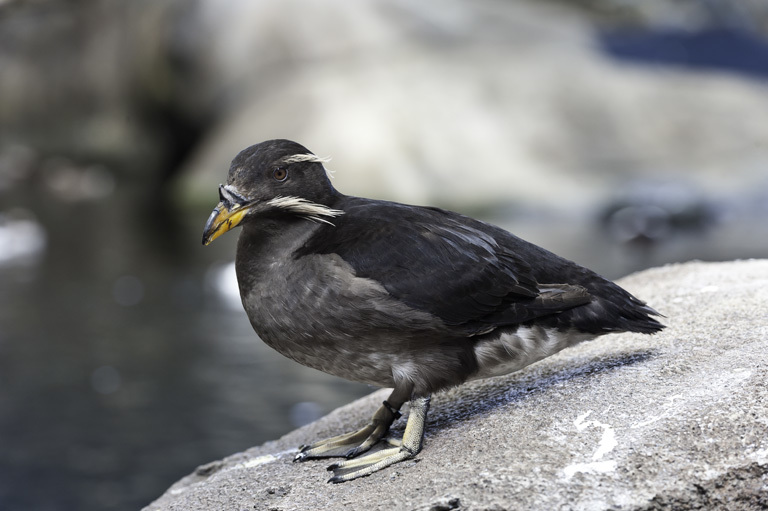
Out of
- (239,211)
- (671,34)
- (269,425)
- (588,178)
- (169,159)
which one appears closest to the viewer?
(239,211)

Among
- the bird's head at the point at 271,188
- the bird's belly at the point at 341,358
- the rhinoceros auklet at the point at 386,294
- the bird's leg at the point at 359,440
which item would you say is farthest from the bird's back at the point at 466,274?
the bird's leg at the point at 359,440

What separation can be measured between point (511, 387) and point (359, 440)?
1.84ft

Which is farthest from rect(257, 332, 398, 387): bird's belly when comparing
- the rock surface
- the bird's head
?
the bird's head

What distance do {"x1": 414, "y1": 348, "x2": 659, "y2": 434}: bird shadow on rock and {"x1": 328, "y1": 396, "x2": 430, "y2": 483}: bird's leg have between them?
167 millimetres

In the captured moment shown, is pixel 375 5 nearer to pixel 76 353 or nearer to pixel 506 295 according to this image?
pixel 76 353

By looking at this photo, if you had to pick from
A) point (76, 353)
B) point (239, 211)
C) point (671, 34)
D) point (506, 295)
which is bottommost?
point (506, 295)

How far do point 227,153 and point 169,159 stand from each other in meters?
5.08

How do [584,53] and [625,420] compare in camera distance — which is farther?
[584,53]

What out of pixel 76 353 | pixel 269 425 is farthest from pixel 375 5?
A: pixel 269 425

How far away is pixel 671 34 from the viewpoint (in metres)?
19.3

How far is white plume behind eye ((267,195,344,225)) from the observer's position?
284 centimetres

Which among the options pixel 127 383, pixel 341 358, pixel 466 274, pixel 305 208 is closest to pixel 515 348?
pixel 466 274

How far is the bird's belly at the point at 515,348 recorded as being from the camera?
2.83 meters

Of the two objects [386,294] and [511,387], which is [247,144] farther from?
[386,294]
